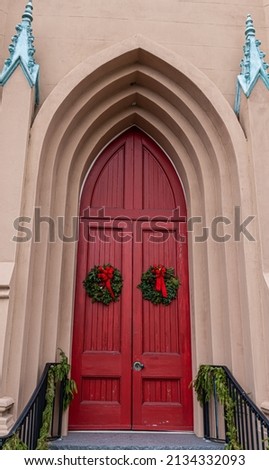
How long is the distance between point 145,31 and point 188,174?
221 centimetres

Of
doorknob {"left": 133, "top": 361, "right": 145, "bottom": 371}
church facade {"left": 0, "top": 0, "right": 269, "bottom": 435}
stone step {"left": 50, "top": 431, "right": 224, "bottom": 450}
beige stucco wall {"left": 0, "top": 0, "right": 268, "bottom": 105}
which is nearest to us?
stone step {"left": 50, "top": 431, "right": 224, "bottom": 450}

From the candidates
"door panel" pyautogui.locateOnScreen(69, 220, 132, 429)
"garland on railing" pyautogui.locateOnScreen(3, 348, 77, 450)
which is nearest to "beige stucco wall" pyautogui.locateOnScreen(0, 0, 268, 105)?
"door panel" pyautogui.locateOnScreen(69, 220, 132, 429)

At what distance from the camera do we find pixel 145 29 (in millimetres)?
5879

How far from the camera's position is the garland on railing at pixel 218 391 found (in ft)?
13.7

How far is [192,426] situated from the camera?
5.00m

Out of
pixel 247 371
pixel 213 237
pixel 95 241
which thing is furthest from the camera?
pixel 95 241

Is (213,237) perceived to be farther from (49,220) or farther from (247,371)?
(49,220)

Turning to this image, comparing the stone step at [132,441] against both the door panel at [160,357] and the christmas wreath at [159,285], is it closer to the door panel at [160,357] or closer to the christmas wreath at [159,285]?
the door panel at [160,357]

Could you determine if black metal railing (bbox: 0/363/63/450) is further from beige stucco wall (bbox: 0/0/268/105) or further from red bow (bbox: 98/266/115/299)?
beige stucco wall (bbox: 0/0/268/105)

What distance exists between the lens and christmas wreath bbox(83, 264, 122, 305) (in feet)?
17.6

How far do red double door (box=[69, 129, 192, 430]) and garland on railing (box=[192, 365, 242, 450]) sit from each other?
399 mm

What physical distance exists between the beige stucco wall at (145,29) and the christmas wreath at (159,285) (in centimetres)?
257

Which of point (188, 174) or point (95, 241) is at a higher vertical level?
point (188, 174)
